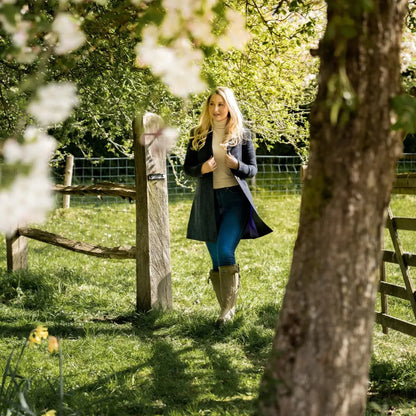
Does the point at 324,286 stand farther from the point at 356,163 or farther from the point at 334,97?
the point at 334,97

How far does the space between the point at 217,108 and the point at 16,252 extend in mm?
2754

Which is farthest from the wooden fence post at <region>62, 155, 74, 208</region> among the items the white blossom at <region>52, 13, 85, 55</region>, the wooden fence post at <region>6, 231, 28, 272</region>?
the white blossom at <region>52, 13, 85, 55</region>

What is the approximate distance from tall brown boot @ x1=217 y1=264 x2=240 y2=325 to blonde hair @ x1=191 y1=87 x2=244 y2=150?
931mm

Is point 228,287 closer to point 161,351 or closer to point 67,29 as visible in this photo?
point 161,351

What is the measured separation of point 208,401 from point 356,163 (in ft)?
6.05

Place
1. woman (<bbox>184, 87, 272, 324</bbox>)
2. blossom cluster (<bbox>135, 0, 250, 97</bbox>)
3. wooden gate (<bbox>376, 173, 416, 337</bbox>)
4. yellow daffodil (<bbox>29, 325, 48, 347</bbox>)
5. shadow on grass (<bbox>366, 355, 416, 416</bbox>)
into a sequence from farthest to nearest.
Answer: woman (<bbox>184, 87, 272, 324</bbox>)
wooden gate (<bbox>376, 173, 416, 337</bbox>)
shadow on grass (<bbox>366, 355, 416, 416</bbox>)
yellow daffodil (<bbox>29, 325, 48, 347</bbox>)
blossom cluster (<bbox>135, 0, 250, 97</bbox>)

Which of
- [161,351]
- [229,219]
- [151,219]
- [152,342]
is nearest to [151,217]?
[151,219]

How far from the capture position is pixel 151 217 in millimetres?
4848

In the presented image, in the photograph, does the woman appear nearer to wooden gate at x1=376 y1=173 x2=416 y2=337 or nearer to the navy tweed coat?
the navy tweed coat

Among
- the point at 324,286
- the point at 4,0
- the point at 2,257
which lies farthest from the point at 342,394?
the point at 2,257

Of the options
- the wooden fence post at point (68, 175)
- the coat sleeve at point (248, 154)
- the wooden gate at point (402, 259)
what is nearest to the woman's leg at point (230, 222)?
the coat sleeve at point (248, 154)

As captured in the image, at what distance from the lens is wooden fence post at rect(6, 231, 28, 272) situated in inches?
237

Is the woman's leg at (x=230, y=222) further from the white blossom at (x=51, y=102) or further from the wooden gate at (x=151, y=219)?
the white blossom at (x=51, y=102)

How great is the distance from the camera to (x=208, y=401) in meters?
3.10
